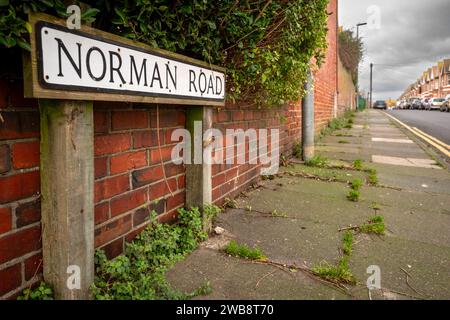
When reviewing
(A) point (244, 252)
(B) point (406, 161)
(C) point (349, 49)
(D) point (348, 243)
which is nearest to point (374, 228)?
(D) point (348, 243)

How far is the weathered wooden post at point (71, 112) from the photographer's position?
122 centimetres

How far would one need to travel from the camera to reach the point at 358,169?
4730 mm

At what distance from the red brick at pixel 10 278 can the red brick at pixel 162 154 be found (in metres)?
0.91

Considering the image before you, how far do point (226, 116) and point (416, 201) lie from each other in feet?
6.68

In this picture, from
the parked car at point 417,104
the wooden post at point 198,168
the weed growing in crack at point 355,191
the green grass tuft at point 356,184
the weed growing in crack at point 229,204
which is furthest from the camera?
the parked car at point 417,104

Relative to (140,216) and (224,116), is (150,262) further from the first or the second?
(224,116)

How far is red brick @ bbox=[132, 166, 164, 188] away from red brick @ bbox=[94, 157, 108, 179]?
0.72 feet

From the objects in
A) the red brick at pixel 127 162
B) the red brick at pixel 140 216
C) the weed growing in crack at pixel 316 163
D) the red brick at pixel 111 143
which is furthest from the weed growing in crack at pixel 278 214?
the weed growing in crack at pixel 316 163

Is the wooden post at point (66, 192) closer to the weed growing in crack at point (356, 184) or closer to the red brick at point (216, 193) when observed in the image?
the red brick at point (216, 193)

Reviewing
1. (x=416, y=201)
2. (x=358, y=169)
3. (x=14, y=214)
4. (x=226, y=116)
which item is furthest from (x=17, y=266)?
(x=358, y=169)

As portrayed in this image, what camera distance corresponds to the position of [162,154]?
2.15 m

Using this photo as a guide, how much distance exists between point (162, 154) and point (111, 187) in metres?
0.46

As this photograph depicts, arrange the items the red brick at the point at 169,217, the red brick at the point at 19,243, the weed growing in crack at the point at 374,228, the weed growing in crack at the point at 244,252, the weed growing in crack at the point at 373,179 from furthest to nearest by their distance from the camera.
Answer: the weed growing in crack at the point at 373,179 → the weed growing in crack at the point at 374,228 → the red brick at the point at 169,217 → the weed growing in crack at the point at 244,252 → the red brick at the point at 19,243

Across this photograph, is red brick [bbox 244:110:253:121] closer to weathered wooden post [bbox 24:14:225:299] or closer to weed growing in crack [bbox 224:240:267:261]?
weed growing in crack [bbox 224:240:267:261]
